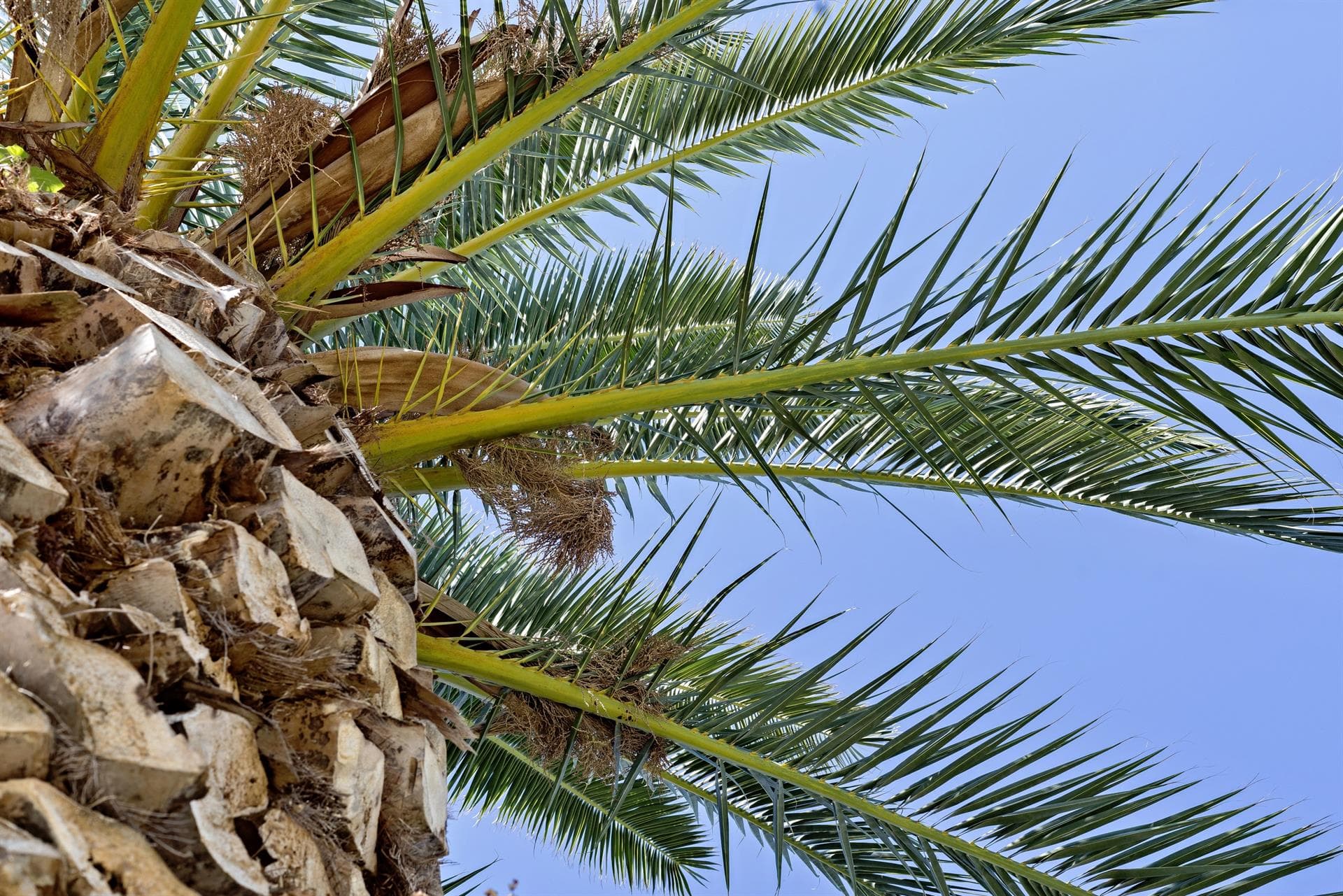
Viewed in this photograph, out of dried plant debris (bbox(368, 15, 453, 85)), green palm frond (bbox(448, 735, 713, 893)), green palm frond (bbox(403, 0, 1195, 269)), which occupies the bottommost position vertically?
green palm frond (bbox(448, 735, 713, 893))

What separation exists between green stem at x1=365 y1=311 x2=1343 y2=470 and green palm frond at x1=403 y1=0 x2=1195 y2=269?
1.00 m

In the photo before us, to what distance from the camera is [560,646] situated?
2240 mm

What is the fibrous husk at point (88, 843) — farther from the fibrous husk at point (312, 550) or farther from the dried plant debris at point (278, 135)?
the dried plant debris at point (278, 135)

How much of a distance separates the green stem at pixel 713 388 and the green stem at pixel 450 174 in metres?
0.38

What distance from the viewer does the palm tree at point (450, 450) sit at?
3.94 feet

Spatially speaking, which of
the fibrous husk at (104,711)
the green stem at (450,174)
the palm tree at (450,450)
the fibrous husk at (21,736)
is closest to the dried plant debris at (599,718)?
the palm tree at (450,450)

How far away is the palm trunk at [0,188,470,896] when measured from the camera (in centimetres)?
100

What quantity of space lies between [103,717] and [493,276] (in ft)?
10.5

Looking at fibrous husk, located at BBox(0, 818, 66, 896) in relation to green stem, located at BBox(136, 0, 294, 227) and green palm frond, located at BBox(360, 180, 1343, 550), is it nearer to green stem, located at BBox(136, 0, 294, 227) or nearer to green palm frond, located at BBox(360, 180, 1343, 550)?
green palm frond, located at BBox(360, 180, 1343, 550)

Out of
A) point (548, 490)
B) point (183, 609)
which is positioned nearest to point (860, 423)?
point (548, 490)

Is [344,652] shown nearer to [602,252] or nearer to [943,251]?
[943,251]

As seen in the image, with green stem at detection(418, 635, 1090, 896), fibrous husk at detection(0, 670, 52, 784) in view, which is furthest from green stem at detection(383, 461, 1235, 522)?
fibrous husk at detection(0, 670, 52, 784)

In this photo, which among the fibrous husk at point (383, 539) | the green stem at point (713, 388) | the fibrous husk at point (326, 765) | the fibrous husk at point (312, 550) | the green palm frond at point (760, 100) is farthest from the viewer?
the green palm frond at point (760, 100)

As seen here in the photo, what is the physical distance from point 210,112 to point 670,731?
5.70 feet
